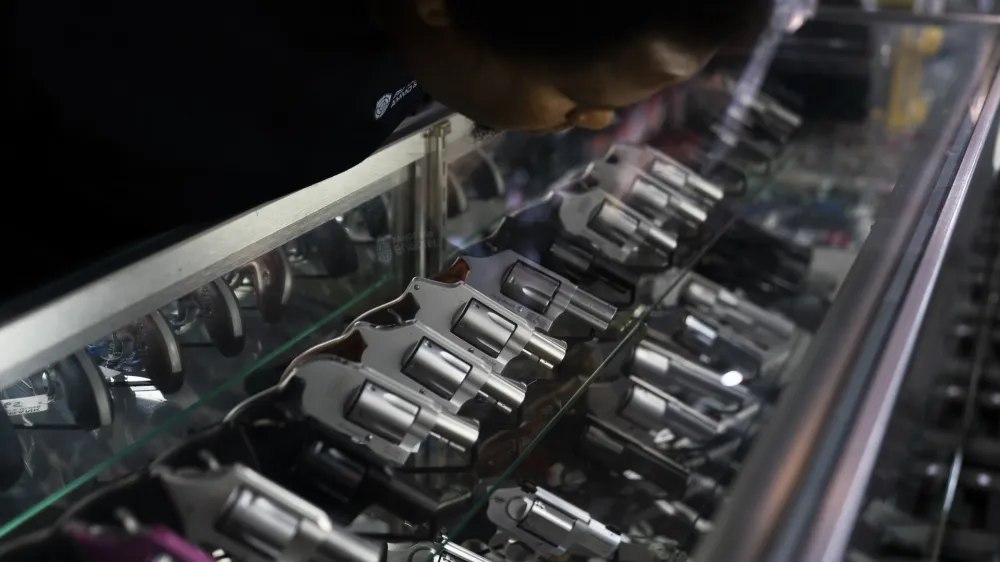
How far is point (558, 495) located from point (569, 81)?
50cm

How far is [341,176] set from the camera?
0.85m

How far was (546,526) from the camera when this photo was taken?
2.65ft

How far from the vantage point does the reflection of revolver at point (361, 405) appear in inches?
27.3

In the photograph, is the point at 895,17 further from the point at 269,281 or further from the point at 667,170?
the point at 269,281

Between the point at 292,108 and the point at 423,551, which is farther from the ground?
the point at 292,108

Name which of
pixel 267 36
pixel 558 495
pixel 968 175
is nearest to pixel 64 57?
pixel 267 36

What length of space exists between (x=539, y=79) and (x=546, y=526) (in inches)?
19.0

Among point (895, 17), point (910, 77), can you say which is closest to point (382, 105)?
point (910, 77)

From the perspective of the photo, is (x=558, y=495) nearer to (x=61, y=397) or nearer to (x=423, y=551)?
(x=423, y=551)

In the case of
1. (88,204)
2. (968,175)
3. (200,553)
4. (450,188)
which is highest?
(968,175)

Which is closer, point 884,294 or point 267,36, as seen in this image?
point 267,36

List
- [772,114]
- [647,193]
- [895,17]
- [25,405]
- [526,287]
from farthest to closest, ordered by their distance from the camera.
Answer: [895,17], [772,114], [647,193], [526,287], [25,405]

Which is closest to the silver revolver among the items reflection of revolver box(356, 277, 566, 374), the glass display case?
the glass display case

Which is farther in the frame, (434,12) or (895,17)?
(895,17)
